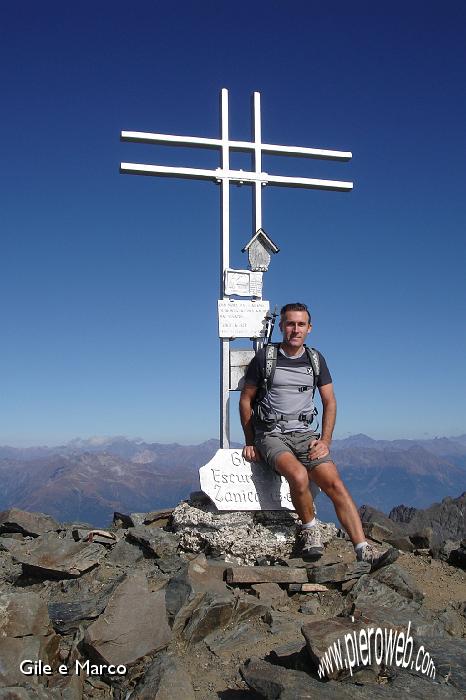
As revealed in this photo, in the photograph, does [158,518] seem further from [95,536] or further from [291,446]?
[291,446]

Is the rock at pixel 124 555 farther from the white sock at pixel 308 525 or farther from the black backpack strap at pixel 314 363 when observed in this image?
the black backpack strap at pixel 314 363

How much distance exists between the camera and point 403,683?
4586mm

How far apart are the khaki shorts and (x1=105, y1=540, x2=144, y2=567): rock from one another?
7.40 feet

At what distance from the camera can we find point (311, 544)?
7742 mm

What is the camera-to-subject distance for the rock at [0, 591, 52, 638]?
5504 mm

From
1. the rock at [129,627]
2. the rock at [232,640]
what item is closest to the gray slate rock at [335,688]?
the rock at [232,640]

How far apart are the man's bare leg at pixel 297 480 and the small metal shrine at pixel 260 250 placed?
3784mm

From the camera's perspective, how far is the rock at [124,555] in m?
7.89

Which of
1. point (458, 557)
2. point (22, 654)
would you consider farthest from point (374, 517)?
point (22, 654)

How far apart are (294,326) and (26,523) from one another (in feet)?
18.8

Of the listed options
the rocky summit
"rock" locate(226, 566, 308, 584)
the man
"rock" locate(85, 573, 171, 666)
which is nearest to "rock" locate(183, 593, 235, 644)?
the rocky summit

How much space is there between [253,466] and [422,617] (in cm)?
312

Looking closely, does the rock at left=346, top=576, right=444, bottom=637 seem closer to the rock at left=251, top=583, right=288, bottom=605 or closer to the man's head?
the rock at left=251, top=583, right=288, bottom=605

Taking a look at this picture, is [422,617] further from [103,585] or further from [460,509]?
[460,509]
